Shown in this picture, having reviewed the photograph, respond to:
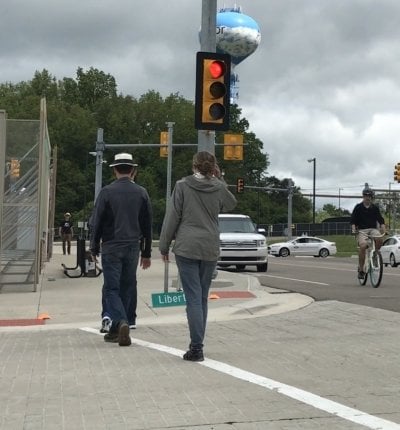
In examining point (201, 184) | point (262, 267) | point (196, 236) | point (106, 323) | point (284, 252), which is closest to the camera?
point (196, 236)

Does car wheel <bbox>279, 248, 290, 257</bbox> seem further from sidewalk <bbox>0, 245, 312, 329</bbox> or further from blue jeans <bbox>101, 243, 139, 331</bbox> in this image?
blue jeans <bbox>101, 243, 139, 331</bbox>

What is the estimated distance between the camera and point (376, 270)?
1286 centimetres

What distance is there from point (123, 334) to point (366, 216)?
732 cm

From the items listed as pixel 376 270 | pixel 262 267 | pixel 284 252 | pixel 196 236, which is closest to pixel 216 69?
pixel 376 270

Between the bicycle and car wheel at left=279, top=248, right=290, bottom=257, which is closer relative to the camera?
the bicycle

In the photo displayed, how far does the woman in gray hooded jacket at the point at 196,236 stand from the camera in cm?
627

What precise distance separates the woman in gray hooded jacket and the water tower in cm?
5741

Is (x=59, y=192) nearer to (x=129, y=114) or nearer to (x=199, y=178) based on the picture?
(x=129, y=114)

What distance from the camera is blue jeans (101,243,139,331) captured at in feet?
23.4

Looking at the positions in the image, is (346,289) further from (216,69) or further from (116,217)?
(116,217)

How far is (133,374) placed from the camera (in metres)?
5.81

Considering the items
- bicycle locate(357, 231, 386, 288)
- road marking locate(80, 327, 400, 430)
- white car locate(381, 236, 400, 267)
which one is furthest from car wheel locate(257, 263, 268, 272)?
road marking locate(80, 327, 400, 430)

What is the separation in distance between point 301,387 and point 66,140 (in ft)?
248

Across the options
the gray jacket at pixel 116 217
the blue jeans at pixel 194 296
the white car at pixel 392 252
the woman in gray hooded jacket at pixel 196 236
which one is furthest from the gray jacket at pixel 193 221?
the white car at pixel 392 252
